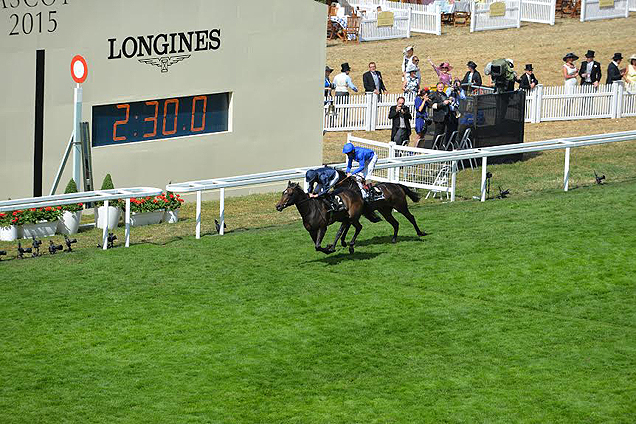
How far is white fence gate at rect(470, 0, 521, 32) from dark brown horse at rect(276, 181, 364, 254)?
25151 millimetres

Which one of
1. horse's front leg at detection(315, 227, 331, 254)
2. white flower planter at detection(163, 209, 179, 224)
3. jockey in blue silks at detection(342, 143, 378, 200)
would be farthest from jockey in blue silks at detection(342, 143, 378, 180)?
white flower planter at detection(163, 209, 179, 224)

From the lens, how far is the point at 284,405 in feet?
35.1

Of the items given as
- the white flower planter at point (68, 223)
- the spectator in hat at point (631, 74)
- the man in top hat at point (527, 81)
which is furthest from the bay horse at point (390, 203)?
the spectator in hat at point (631, 74)

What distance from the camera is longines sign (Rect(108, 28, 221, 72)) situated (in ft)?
65.8

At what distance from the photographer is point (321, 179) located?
15.1m

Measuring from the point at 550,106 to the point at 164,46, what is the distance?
1246 centimetres

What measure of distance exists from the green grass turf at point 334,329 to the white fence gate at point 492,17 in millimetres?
23276

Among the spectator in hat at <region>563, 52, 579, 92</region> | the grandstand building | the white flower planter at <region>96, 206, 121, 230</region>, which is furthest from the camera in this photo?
the spectator in hat at <region>563, 52, 579, 92</region>

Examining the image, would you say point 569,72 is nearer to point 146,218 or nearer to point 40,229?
point 146,218

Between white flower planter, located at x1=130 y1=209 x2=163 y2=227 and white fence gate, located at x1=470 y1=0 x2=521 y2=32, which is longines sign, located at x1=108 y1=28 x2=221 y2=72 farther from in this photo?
white fence gate, located at x1=470 y1=0 x2=521 y2=32

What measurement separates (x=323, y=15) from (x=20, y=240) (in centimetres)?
845

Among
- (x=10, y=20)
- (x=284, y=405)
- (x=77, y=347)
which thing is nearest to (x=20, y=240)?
(x=10, y=20)

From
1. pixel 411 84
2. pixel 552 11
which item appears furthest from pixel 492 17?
pixel 411 84

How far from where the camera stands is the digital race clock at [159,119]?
65.6ft
